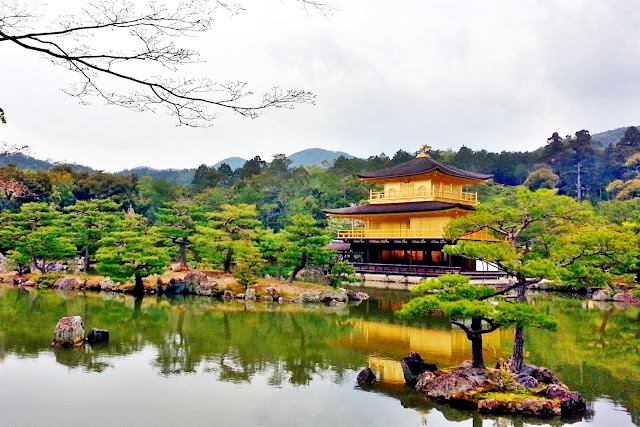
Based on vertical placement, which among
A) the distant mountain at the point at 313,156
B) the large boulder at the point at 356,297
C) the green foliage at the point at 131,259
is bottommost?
the large boulder at the point at 356,297

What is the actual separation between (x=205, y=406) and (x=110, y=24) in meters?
5.45

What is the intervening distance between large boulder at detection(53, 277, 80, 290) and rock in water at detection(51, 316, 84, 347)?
1088 cm

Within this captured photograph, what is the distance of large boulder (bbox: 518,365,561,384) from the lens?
7789 millimetres

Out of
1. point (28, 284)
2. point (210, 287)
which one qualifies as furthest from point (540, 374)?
point (28, 284)

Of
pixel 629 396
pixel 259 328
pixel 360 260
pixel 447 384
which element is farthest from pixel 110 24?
pixel 360 260

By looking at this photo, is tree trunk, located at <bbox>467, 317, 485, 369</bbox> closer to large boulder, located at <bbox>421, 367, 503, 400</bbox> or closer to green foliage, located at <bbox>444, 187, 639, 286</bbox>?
large boulder, located at <bbox>421, 367, 503, 400</bbox>

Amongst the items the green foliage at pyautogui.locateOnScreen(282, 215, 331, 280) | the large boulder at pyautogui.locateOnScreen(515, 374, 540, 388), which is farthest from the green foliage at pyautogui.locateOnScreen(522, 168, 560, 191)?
the large boulder at pyautogui.locateOnScreen(515, 374, 540, 388)

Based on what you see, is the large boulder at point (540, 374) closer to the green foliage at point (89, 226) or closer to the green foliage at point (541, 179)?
the green foliage at point (89, 226)

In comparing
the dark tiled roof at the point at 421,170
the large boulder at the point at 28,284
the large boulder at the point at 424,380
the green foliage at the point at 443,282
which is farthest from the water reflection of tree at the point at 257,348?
the dark tiled roof at the point at 421,170

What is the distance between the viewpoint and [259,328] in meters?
13.0

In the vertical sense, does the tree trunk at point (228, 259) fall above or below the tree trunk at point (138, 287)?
above

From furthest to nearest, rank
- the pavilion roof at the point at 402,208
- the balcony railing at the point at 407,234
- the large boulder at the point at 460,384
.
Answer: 1. the balcony railing at the point at 407,234
2. the pavilion roof at the point at 402,208
3. the large boulder at the point at 460,384

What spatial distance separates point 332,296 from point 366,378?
33.1ft

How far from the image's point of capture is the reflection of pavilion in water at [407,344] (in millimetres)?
9484
